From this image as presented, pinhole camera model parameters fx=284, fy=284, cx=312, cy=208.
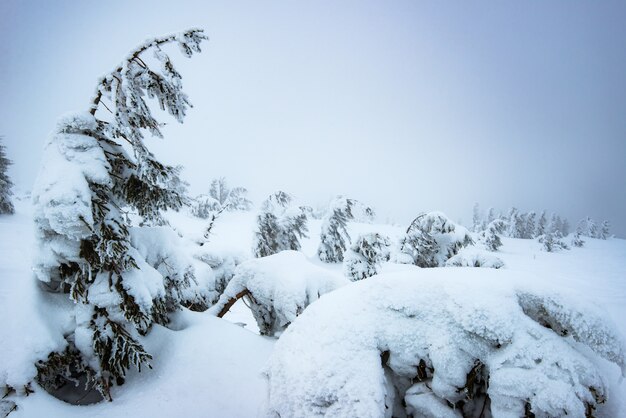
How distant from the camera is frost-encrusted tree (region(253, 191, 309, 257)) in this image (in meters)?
14.3

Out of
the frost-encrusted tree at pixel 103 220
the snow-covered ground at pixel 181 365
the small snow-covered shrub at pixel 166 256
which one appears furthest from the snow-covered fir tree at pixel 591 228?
the frost-encrusted tree at pixel 103 220

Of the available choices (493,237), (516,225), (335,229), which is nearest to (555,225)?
(516,225)

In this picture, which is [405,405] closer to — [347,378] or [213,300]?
[347,378]

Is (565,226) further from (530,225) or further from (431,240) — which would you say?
(431,240)

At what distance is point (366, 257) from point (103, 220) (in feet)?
30.6

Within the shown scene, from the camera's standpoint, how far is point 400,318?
2.88 metres

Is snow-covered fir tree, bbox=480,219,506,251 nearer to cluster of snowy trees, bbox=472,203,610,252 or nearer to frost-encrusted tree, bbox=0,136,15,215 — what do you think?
cluster of snowy trees, bbox=472,203,610,252

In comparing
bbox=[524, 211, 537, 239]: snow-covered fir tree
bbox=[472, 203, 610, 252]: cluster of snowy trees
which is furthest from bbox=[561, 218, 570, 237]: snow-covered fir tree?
bbox=[524, 211, 537, 239]: snow-covered fir tree

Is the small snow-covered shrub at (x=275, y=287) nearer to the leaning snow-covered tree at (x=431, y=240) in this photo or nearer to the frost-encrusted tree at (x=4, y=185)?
the leaning snow-covered tree at (x=431, y=240)

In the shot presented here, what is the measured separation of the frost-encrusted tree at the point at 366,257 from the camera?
1117 cm

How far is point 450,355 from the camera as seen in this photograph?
101 inches

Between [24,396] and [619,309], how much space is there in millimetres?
25996

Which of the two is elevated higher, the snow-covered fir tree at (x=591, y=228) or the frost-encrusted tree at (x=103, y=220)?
the frost-encrusted tree at (x=103, y=220)

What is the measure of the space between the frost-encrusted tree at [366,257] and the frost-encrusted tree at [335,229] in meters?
4.51
